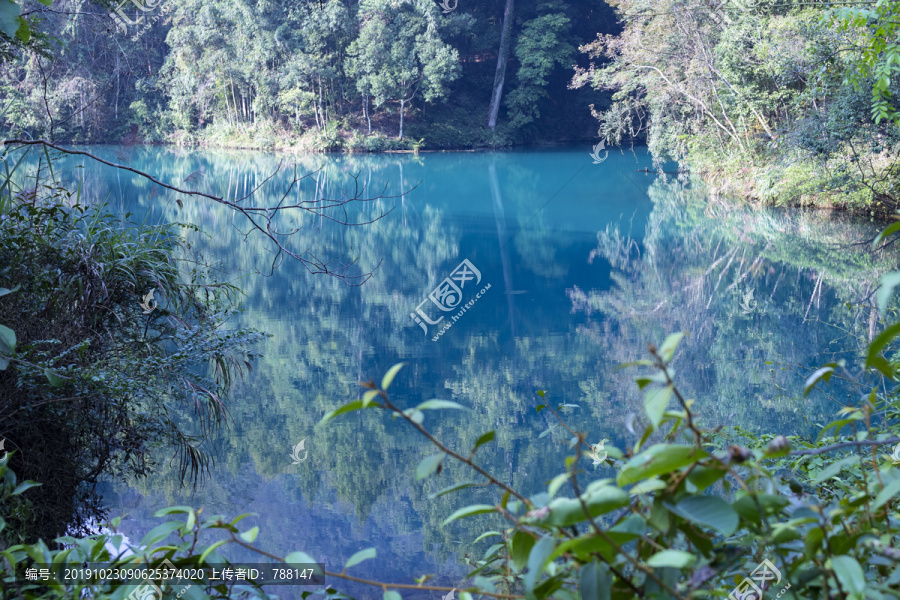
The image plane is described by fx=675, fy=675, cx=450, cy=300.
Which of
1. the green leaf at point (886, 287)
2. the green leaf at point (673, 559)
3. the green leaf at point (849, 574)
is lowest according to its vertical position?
the green leaf at point (849, 574)

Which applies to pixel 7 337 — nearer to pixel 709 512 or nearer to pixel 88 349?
pixel 709 512

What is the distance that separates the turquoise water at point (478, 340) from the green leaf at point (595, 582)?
0.15m

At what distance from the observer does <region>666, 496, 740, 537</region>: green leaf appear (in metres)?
0.55

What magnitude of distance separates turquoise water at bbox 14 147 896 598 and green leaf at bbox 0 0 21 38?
3.03 feet

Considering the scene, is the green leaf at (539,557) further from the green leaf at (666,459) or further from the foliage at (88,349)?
the foliage at (88,349)

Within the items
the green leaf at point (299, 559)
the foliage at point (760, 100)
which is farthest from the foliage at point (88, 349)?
the foliage at point (760, 100)

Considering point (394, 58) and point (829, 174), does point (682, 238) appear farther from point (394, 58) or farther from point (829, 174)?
point (394, 58)

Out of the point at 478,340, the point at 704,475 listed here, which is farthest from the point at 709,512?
the point at 478,340

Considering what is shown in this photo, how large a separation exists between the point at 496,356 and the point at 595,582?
4918 mm

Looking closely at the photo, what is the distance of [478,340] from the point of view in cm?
590

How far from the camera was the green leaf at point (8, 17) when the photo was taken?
0.89 metres

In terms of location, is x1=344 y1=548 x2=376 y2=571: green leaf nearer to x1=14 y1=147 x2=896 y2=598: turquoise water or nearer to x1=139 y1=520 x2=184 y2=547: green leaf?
x1=139 y1=520 x2=184 y2=547: green leaf

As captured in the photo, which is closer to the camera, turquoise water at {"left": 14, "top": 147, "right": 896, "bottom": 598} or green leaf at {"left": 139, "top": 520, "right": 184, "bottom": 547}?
green leaf at {"left": 139, "top": 520, "right": 184, "bottom": 547}

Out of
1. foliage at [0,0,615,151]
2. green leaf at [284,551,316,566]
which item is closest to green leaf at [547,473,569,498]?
green leaf at [284,551,316,566]
